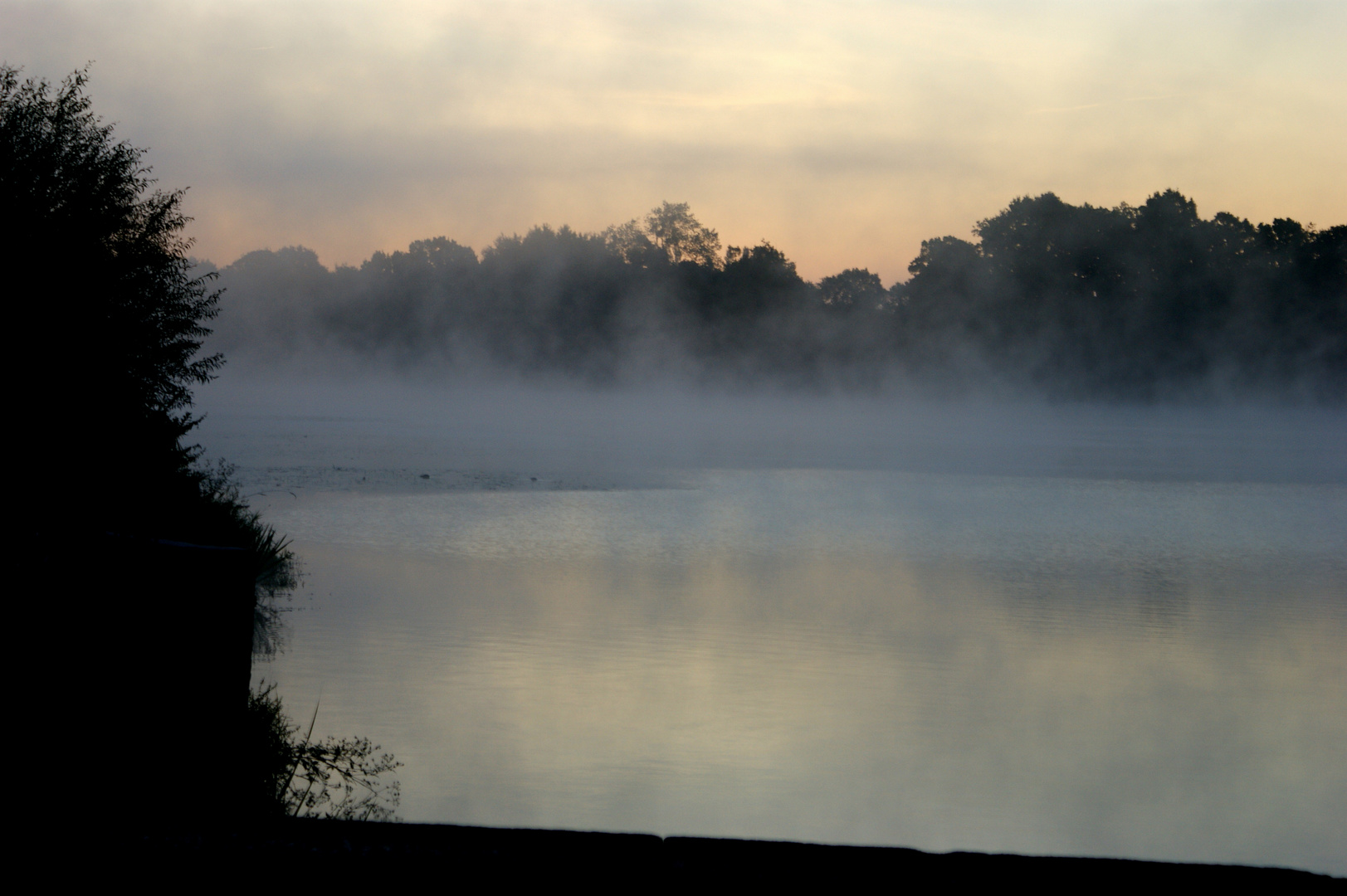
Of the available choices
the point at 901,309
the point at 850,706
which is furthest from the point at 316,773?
the point at 901,309

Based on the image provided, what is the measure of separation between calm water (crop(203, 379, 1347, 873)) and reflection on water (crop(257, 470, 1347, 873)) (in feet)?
0.13

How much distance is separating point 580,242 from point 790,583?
11742cm

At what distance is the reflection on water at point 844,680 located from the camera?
7.86 metres

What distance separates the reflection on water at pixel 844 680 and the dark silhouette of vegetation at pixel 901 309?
87.2 metres

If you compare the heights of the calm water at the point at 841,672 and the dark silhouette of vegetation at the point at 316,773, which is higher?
the calm water at the point at 841,672

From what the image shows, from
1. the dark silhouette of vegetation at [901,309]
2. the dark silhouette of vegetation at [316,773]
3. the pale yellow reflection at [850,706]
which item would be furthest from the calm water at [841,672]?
the dark silhouette of vegetation at [901,309]

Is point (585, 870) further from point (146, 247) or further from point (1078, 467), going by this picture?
point (1078, 467)

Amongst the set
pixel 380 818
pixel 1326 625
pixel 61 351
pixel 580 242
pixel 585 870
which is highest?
pixel 580 242

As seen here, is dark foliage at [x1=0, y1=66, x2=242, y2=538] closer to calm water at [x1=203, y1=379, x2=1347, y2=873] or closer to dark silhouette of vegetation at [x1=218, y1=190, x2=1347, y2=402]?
calm water at [x1=203, y1=379, x2=1347, y2=873]

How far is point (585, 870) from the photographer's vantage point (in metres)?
3.91

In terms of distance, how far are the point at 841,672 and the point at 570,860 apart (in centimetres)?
777

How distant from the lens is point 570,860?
395cm

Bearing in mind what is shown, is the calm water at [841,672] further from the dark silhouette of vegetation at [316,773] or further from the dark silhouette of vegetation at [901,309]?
the dark silhouette of vegetation at [901,309]

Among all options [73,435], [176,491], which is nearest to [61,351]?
[73,435]
